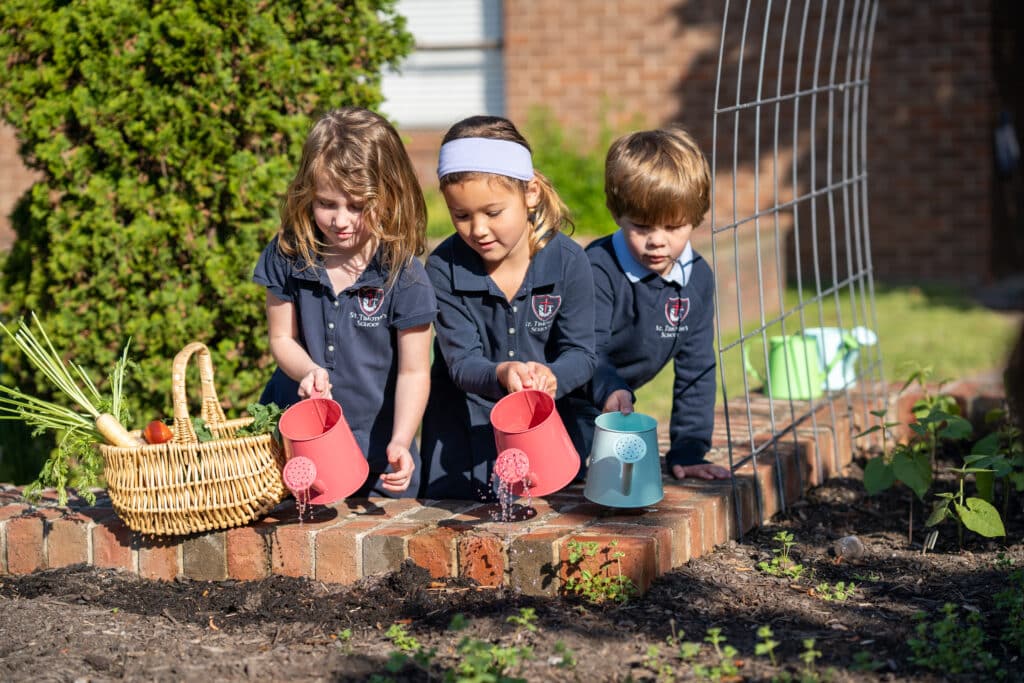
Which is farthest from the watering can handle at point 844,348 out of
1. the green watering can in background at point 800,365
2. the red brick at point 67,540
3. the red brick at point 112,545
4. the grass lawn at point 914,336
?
the red brick at point 67,540

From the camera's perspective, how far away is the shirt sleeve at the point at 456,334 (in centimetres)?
336

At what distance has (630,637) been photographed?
8.91 feet

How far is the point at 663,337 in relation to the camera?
381 centimetres

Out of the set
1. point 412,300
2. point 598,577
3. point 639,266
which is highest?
point 639,266

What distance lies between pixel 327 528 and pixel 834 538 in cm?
159

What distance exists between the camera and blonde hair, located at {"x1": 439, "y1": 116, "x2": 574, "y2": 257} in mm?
3311

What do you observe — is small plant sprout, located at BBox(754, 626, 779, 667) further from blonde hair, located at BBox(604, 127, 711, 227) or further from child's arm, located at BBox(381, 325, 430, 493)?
blonde hair, located at BBox(604, 127, 711, 227)

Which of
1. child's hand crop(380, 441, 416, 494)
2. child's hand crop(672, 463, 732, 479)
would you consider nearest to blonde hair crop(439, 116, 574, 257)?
child's hand crop(380, 441, 416, 494)

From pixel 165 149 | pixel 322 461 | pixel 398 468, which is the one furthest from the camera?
pixel 165 149

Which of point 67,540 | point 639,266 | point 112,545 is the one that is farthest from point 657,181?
point 67,540

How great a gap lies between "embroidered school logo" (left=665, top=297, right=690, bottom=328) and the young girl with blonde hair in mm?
821

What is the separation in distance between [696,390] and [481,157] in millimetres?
1121

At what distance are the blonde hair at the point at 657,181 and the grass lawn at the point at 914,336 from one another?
69.9 inches

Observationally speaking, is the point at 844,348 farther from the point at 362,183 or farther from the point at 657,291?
the point at 362,183
